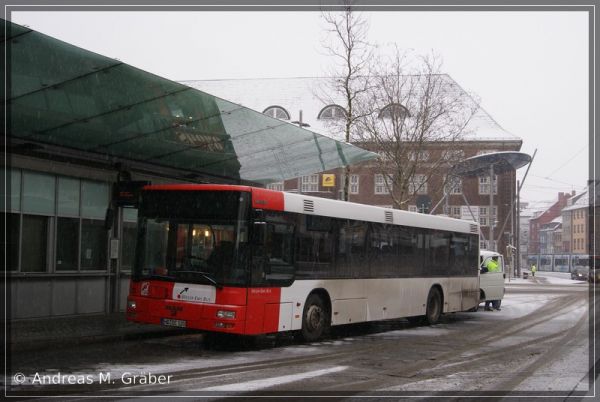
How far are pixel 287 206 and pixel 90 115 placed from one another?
453 centimetres

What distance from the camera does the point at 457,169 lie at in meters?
35.5

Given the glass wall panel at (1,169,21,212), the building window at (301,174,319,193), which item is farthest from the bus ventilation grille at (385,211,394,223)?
the building window at (301,174,319,193)

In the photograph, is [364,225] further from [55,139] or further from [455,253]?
[55,139]

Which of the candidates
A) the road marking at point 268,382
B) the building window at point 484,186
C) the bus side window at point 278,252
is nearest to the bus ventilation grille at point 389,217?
the bus side window at point 278,252

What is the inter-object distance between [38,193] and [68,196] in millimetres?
934

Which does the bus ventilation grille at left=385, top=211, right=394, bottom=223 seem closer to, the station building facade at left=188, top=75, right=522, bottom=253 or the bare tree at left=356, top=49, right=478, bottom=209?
the bare tree at left=356, top=49, right=478, bottom=209

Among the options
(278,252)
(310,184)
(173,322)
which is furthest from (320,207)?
(310,184)

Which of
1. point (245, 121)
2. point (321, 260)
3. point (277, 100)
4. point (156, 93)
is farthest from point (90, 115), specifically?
point (277, 100)

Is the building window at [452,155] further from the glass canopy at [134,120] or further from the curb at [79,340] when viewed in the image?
the curb at [79,340]

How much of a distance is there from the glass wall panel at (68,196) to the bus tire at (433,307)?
928 centimetres

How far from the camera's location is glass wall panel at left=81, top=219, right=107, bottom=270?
55.7 feet

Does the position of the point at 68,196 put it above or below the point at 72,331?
above

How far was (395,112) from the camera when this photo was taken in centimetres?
2909

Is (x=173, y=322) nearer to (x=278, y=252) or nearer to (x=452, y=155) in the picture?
(x=278, y=252)
